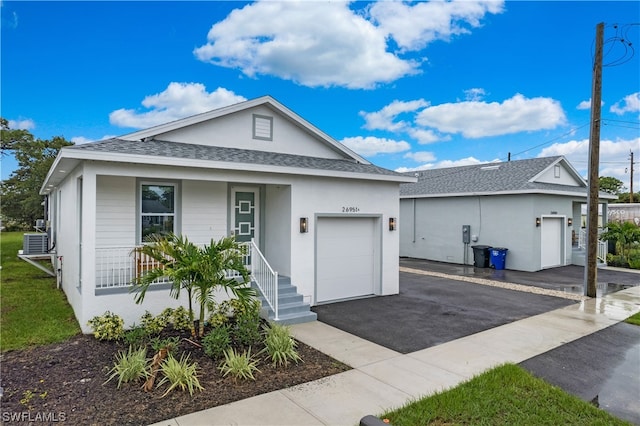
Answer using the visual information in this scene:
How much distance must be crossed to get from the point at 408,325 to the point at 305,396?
373 centimetres

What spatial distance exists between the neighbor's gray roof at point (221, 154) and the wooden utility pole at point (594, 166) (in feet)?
18.7

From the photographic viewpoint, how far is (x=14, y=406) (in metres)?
4.21

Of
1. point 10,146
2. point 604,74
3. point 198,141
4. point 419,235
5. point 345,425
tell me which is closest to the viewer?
point 345,425

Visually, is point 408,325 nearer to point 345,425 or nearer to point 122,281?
point 345,425

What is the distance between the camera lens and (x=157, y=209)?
8.35 meters

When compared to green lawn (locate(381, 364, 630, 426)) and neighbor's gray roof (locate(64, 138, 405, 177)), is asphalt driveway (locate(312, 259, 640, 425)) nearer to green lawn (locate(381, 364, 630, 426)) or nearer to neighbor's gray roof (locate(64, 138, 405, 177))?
green lawn (locate(381, 364, 630, 426))

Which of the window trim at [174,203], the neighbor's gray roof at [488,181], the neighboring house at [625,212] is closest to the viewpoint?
the window trim at [174,203]

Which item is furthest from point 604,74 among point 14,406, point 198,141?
point 14,406

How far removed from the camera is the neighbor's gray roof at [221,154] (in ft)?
23.5

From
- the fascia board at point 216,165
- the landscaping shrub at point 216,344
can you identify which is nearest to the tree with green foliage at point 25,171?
the fascia board at point 216,165

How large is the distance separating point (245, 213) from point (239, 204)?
285mm

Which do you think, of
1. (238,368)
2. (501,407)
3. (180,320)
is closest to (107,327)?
(180,320)

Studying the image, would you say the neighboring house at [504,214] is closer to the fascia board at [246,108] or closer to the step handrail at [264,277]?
the fascia board at [246,108]

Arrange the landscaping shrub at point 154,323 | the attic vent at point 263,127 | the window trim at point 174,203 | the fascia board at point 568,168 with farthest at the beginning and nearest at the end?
the fascia board at point 568,168 < the attic vent at point 263,127 < the window trim at point 174,203 < the landscaping shrub at point 154,323
